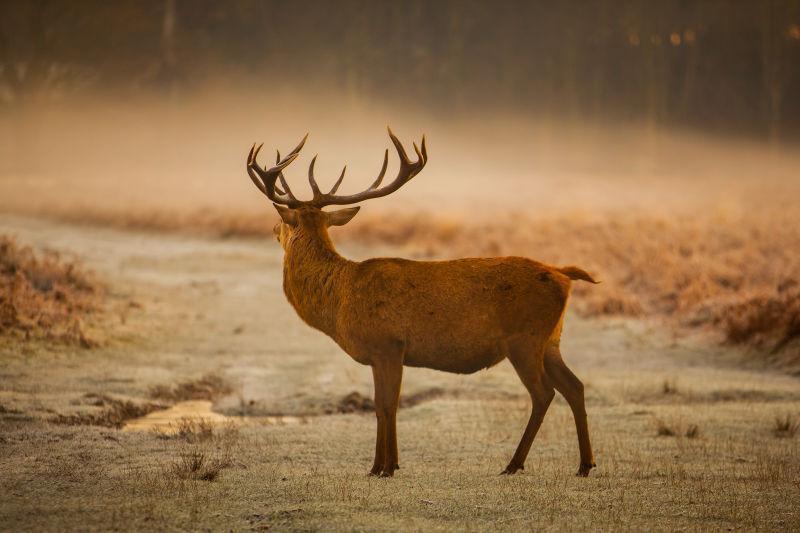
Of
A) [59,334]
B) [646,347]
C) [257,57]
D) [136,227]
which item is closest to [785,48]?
[257,57]

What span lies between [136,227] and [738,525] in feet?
86.8

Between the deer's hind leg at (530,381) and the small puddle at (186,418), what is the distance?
3.18m

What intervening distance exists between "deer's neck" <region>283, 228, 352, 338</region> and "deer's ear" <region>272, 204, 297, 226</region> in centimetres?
11

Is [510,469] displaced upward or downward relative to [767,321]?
downward

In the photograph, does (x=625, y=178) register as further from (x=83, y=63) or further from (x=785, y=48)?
(x=83, y=63)

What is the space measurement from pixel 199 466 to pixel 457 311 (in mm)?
2196

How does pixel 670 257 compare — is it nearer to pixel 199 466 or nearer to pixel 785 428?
pixel 785 428

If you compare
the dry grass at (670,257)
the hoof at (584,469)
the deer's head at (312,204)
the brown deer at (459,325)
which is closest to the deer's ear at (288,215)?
the deer's head at (312,204)

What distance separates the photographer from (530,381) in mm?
7707

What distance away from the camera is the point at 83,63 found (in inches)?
2100

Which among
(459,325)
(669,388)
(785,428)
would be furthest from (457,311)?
(669,388)

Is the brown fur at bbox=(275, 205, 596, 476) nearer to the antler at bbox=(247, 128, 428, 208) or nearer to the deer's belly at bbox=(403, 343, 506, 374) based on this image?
the deer's belly at bbox=(403, 343, 506, 374)

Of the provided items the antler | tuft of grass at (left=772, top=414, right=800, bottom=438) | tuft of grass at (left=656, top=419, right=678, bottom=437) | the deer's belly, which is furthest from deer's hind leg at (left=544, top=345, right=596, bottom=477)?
tuft of grass at (left=772, top=414, right=800, bottom=438)

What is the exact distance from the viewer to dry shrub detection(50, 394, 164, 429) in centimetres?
954
